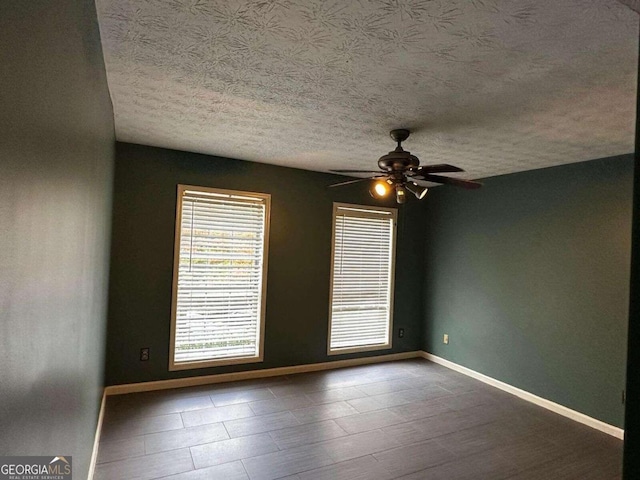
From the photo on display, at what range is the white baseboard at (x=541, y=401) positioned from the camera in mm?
3160

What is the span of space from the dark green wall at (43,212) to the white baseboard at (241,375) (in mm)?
2226

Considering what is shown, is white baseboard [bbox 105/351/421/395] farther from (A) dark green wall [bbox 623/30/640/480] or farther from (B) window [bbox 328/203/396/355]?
(A) dark green wall [bbox 623/30/640/480]

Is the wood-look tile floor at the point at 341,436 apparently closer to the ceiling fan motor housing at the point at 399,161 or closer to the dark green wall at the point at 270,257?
the dark green wall at the point at 270,257

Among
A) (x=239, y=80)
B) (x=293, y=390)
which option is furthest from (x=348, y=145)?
(x=293, y=390)

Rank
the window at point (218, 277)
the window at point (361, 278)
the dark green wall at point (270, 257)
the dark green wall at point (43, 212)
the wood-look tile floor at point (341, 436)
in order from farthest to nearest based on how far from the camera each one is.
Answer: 1. the window at point (361, 278)
2. the window at point (218, 277)
3. the dark green wall at point (270, 257)
4. the wood-look tile floor at point (341, 436)
5. the dark green wall at point (43, 212)

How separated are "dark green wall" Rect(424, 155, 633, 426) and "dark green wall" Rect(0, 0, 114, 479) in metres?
4.07

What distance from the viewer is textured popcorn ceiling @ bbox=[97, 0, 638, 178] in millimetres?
1420

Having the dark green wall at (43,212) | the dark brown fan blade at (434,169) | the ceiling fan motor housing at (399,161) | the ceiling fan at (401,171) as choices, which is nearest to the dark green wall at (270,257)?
the ceiling fan at (401,171)

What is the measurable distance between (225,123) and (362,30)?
1.61 metres

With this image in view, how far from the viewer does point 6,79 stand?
0.59 meters

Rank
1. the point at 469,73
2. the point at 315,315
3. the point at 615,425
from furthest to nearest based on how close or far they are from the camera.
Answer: the point at 315,315 → the point at 615,425 → the point at 469,73

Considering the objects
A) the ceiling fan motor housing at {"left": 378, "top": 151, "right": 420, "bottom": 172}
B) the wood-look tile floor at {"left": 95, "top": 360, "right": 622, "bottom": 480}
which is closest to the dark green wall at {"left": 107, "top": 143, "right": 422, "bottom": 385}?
the wood-look tile floor at {"left": 95, "top": 360, "right": 622, "bottom": 480}

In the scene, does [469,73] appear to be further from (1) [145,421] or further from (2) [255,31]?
(1) [145,421]

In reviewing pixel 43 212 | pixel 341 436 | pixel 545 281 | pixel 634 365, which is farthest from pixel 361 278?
pixel 43 212
